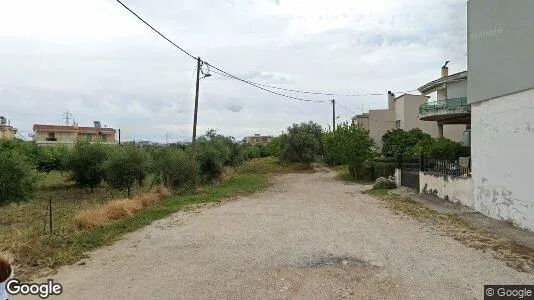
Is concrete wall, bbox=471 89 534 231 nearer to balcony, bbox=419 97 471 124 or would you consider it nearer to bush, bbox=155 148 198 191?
balcony, bbox=419 97 471 124

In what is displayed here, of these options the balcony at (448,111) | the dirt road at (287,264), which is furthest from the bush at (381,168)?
the dirt road at (287,264)

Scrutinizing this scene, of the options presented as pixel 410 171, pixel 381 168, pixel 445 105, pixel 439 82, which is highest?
pixel 439 82

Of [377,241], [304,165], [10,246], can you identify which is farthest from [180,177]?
[304,165]

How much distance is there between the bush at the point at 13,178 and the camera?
13.2 meters

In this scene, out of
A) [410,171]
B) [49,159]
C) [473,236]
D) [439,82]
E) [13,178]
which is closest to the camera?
[473,236]

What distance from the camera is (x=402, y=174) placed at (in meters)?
20.2

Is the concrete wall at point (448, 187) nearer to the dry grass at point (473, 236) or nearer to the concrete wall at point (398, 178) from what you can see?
the dry grass at point (473, 236)

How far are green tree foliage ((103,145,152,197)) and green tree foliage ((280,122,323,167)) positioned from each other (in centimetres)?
2097

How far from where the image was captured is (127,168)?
1791 cm

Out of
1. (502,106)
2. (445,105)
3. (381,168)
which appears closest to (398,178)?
(381,168)

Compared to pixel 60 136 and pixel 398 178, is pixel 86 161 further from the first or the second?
pixel 60 136

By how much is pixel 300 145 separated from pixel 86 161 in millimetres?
20309

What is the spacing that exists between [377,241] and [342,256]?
A: 1657 millimetres

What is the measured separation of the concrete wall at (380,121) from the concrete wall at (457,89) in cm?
1573
